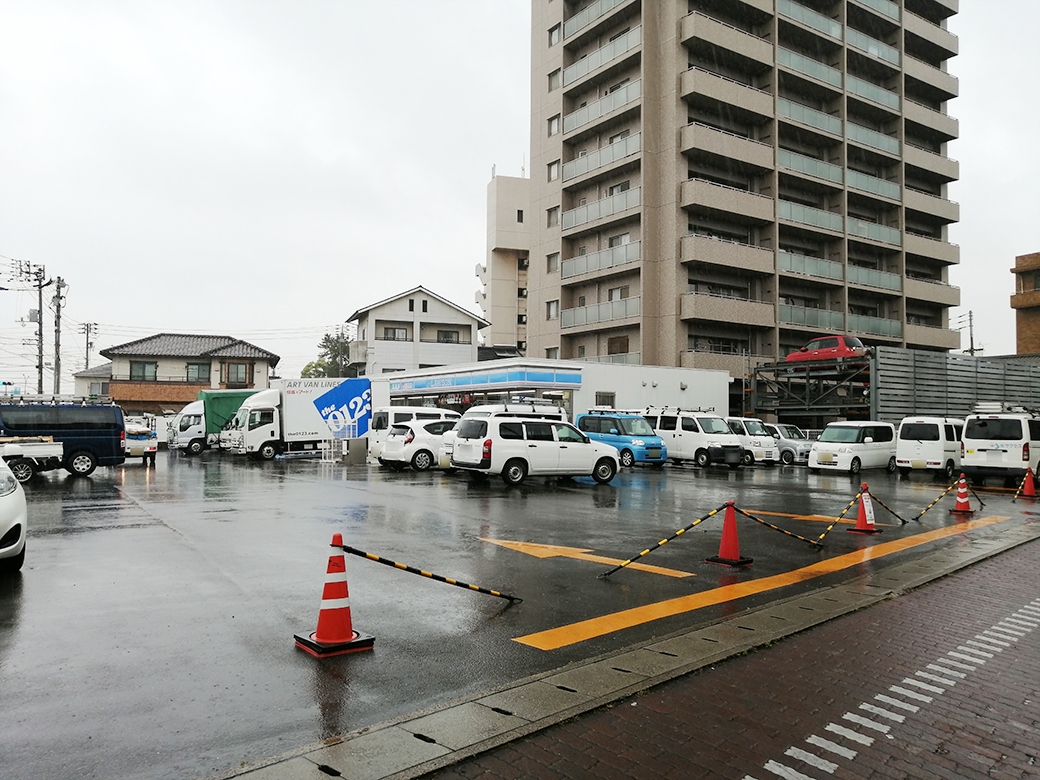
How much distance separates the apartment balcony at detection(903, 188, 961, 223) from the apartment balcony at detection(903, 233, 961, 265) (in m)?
1.55

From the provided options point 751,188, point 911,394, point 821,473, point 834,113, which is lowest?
point 821,473

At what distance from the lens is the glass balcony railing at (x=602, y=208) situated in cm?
3806

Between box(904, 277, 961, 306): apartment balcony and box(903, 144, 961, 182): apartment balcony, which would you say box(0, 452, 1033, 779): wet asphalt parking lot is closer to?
box(904, 277, 961, 306): apartment balcony

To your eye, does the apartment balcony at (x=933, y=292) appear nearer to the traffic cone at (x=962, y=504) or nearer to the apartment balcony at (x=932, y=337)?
the apartment balcony at (x=932, y=337)

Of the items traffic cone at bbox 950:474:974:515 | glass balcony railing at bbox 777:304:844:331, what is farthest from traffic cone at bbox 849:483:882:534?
glass balcony railing at bbox 777:304:844:331

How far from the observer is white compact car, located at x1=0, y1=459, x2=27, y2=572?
274 inches

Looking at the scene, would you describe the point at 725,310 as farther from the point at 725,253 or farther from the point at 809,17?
the point at 809,17

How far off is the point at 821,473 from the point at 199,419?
2774cm

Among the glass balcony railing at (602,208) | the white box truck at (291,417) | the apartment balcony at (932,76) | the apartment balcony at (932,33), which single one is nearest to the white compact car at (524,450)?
the white box truck at (291,417)

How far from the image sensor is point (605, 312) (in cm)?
3950

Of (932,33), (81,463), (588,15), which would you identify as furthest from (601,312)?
(932,33)

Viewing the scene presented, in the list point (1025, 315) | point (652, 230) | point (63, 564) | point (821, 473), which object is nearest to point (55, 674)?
point (63, 564)

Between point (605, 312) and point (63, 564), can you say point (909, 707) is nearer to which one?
point (63, 564)

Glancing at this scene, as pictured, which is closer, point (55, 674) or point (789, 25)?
point (55, 674)
